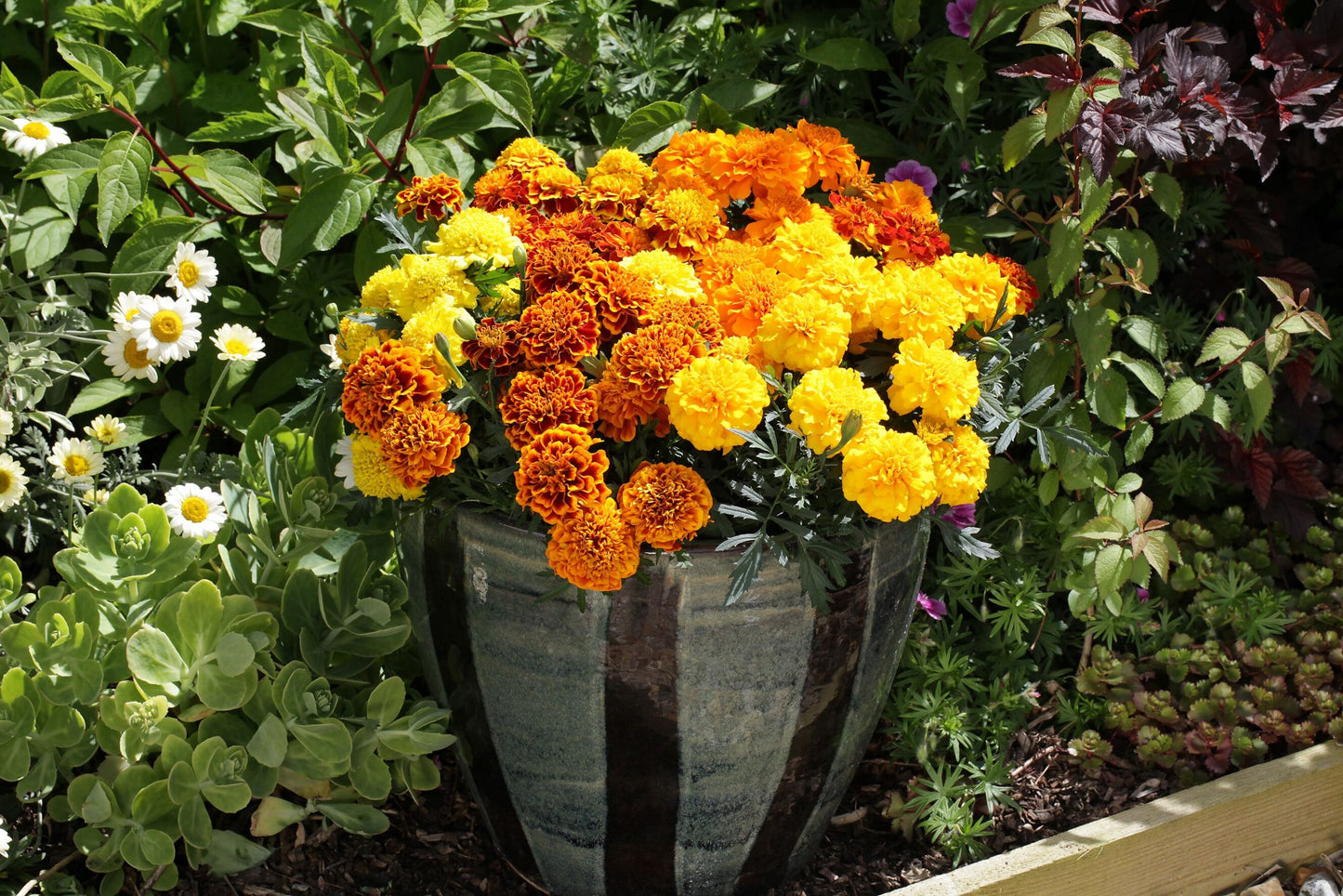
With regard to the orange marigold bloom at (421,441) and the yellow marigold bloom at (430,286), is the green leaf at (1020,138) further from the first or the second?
the orange marigold bloom at (421,441)

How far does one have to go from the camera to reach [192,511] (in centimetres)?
183

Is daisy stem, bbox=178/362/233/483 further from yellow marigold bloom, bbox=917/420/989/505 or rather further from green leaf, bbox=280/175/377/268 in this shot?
yellow marigold bloom, bbox=917/420/989/505

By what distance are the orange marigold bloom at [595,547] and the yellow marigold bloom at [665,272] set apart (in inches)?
13.2

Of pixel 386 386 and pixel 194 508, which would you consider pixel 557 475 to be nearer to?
pixel 386 386

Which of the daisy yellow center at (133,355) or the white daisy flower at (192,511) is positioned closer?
the white daisy flower at (192,511)

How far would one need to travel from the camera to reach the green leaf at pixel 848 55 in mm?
2086

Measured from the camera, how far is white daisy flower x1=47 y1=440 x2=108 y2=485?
1.99 meters

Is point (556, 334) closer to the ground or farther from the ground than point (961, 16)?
closer to the ground

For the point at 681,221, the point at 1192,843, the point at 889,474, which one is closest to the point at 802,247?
the point at 681,221

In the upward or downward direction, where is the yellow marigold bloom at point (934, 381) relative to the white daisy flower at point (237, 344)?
upward

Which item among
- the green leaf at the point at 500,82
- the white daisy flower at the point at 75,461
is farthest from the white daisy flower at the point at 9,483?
the green leaf at the point at 500,82

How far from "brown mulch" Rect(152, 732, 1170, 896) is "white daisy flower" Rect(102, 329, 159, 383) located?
2.61 feet

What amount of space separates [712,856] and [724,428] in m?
0.70

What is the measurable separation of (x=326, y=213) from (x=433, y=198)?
1.27ft
